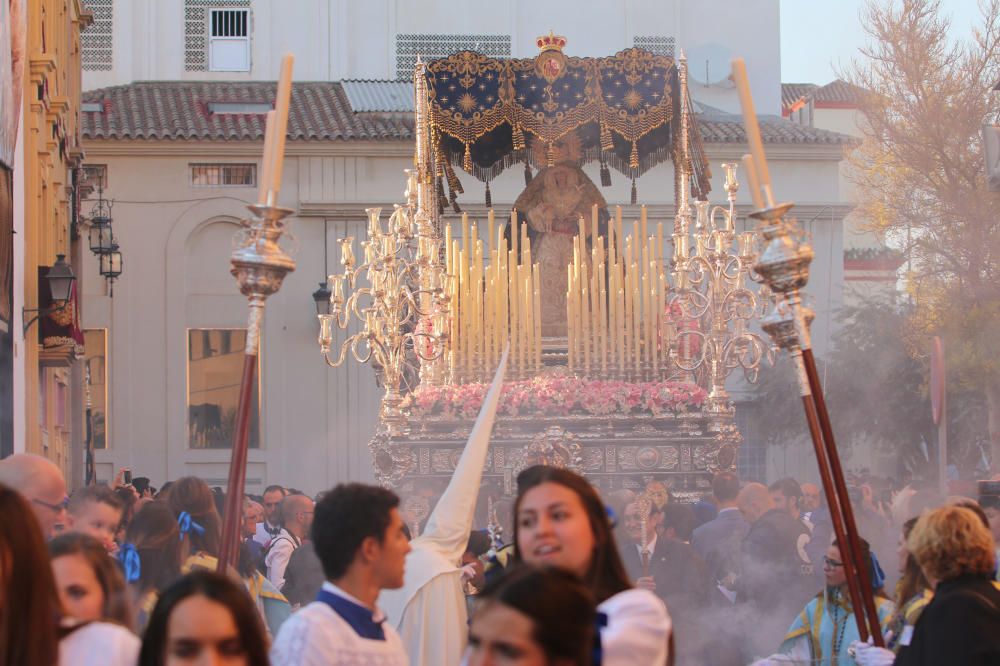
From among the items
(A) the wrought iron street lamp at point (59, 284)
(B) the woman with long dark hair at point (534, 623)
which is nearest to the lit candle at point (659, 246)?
(A) the wrought iron street lamp at point (59, 284)

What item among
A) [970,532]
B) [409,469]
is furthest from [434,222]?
[970,532]

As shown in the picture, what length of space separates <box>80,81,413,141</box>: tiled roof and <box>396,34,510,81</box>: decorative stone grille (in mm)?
1713

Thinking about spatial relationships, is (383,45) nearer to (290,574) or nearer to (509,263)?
(509,263)

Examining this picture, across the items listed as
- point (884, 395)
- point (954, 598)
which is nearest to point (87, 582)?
point (954, 598)

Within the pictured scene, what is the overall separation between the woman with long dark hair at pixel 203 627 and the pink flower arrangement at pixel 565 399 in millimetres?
11119

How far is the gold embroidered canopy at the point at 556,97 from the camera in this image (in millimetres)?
16391

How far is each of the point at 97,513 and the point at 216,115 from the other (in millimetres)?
25425

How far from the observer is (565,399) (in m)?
14.8

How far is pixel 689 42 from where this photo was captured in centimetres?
3406

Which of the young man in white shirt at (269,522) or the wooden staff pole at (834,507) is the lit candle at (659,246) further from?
the wooden staff pole at (834,507)

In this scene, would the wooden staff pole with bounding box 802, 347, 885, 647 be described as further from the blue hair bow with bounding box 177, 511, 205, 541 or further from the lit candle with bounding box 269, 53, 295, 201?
the blue hair bow with bounding box 177, 511, 205, 541

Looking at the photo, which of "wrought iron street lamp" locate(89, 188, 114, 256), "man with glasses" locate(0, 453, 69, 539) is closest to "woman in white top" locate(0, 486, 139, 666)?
"man with glasses" locate(0, 453, 69, 539)

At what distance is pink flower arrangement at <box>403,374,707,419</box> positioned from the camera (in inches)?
583

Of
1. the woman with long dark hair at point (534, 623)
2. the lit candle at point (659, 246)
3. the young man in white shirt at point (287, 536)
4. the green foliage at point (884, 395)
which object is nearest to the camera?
the woman with long dark hair at point (534, 623)
